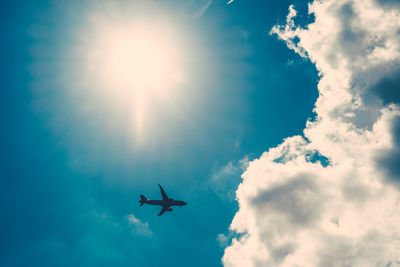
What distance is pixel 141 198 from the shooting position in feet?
433

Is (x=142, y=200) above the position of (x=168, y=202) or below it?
above

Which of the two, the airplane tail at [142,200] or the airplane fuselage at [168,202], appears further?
the airplane tail at [142,200]

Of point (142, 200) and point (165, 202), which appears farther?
point (142, 200)

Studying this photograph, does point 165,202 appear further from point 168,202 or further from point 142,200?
point 142,200

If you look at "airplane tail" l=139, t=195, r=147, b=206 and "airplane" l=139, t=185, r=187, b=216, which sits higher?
"airplane tail" l=139, t=195, r=147, b=206

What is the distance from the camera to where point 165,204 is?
12669cm

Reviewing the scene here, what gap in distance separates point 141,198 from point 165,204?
579 inches

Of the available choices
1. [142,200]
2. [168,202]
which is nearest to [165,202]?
[168,202]

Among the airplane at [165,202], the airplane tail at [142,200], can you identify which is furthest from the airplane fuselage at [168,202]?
the airplane tail at [142,200]

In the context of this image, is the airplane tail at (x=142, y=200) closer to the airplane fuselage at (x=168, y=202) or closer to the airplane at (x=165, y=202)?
the airplane at (x=165, y=202)

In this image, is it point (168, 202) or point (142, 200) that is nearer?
point (168, 202)

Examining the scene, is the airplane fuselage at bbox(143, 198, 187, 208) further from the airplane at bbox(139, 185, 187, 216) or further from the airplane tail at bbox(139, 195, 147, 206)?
the airplane tail at bbox(139, 195, 147, 206)

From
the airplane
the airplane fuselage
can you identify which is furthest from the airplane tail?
the airplane fuselage

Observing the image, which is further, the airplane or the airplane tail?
the airplane tail
